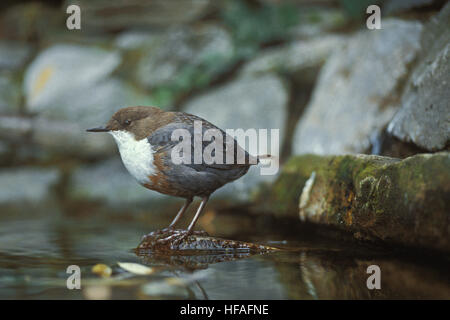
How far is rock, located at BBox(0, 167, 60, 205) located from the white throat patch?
411cm

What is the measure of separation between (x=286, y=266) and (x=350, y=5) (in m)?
4.88

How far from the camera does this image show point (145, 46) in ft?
24.6

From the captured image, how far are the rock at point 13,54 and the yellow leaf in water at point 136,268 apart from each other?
6.89m

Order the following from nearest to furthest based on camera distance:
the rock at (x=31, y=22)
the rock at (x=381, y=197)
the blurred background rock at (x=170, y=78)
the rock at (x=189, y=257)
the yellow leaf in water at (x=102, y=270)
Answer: the rock at (x=381, y=197) < the yellow leaf in water at (x=102, y=270) < the rock at (x=189, y=257) < the blurred background rock at (x=170, y=78) < the rock at (x=31, y=22)

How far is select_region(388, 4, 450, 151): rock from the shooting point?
10.5 feet

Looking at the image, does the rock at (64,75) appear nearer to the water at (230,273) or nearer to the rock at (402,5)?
the water at (230,273)

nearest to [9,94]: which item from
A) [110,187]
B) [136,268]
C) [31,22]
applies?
[31,22]

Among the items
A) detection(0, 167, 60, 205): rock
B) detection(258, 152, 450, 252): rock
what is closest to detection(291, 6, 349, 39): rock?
Answer: detection(258, 152, 450, 252): rock

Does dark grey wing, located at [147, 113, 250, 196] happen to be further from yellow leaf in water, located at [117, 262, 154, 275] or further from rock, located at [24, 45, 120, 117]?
rock, located at [24, 45, 120, 117]

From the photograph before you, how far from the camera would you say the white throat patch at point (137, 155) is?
2938 millimetres

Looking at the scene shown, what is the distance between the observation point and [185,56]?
23.4ft

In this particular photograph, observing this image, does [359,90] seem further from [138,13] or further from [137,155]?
[138,13]

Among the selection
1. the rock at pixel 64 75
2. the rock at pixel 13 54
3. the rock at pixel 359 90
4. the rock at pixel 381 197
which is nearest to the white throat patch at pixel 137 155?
the rock at pixel 381 197
